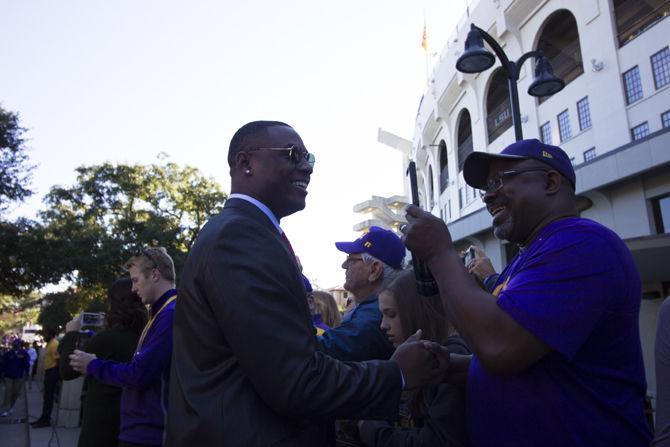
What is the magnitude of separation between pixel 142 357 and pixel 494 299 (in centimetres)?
270

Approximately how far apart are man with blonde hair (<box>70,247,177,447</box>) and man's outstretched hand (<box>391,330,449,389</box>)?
2.14 metres

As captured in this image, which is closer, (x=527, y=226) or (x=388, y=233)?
(x=527, y=226)

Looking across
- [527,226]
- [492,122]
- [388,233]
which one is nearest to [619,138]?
[492,122]

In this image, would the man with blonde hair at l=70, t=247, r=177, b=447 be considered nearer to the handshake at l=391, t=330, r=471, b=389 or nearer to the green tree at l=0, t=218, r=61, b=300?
the handshake at l=391, t=330, r=471, b=389

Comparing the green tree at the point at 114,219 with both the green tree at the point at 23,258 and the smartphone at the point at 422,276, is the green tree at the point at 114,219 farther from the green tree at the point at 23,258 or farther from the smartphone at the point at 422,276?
the smartphone at the point at 422,276

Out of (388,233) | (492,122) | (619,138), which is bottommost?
(388,233)

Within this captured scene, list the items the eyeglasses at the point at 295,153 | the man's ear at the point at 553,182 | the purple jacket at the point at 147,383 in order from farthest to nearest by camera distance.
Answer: the purple jacket at the point at 147,383 < the eyeglasses at the point at 295,153 < the man's ear at the point at 553,182

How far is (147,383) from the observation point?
11.6 ft

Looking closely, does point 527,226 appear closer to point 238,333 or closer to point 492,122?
point 238,333

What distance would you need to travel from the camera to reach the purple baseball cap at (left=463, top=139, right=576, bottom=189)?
7.01 feet

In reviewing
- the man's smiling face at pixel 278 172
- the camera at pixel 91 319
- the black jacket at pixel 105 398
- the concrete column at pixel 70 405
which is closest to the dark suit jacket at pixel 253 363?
the man's smiling face at pixel 278 172

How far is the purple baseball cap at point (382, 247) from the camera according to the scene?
3.94m

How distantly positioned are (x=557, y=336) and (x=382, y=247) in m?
2.34

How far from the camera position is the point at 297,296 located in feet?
5.99
